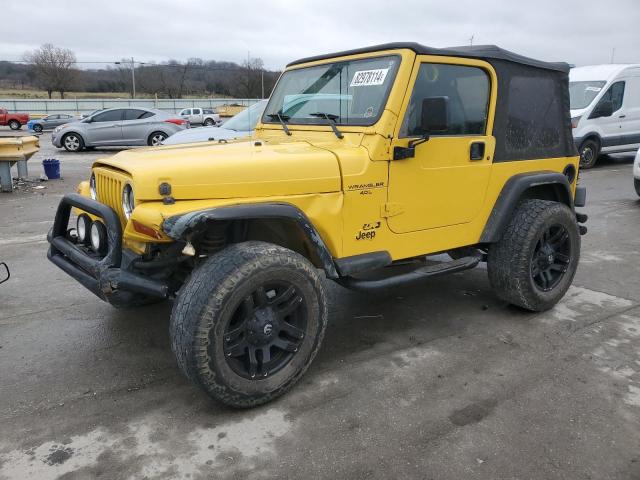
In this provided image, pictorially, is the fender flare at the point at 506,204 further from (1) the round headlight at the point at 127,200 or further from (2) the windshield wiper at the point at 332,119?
(1) the round headlight at the point at 127,200

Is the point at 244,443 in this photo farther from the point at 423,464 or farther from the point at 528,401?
the point at 528,401

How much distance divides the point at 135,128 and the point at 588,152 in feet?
42.9

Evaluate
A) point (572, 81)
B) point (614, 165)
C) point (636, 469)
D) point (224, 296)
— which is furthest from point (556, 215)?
point (614, 165)

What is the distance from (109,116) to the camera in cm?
1727

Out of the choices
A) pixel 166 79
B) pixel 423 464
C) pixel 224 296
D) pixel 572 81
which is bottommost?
pixel 423 464

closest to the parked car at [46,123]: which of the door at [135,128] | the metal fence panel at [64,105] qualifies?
the metal fence panel at [64,105]

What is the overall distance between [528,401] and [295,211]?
5.75ft

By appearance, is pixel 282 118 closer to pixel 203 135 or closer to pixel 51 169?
pixel 203 135

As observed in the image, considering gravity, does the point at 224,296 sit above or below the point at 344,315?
above

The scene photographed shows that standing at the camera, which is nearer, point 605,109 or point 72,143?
point 605,109

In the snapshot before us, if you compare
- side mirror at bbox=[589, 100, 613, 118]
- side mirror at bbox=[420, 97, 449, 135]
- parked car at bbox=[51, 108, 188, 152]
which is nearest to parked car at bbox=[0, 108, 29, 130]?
parked car at bbox=[51, 108, 188, 152]

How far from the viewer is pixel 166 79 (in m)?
59.8

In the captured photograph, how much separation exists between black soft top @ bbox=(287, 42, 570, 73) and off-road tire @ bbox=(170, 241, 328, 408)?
1.60 meters

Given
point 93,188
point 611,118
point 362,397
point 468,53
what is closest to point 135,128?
point 611,118
